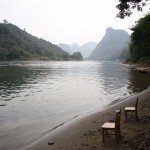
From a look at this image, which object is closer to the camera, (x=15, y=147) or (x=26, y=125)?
(x=15, y=147)

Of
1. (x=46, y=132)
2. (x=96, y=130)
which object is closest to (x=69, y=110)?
(x=46, y=132)

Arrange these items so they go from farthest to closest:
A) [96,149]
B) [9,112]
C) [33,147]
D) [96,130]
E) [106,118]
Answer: [9,112] < [106,118] < [96,130] < [33,147] < [96,149]

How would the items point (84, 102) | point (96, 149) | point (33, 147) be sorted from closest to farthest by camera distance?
point (96, 149), point (33, 147), point (84, 102)

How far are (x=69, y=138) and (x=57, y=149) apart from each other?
7.62 ft

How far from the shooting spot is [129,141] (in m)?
15.5

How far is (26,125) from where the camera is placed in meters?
23.5

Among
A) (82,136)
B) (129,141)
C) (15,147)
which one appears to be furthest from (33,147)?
(129,141)

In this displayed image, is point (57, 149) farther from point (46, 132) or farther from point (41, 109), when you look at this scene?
point (41, 109)

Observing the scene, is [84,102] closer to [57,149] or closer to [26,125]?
[26,125]

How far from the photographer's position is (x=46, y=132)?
21.3 metres

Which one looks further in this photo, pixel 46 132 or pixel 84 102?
pixel 84 102

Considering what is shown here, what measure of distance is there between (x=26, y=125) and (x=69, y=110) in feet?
25.3

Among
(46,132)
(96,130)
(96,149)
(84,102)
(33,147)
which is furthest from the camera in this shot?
(84,102)

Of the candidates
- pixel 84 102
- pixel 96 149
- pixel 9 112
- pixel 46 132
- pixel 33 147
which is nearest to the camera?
pixel 96 149
